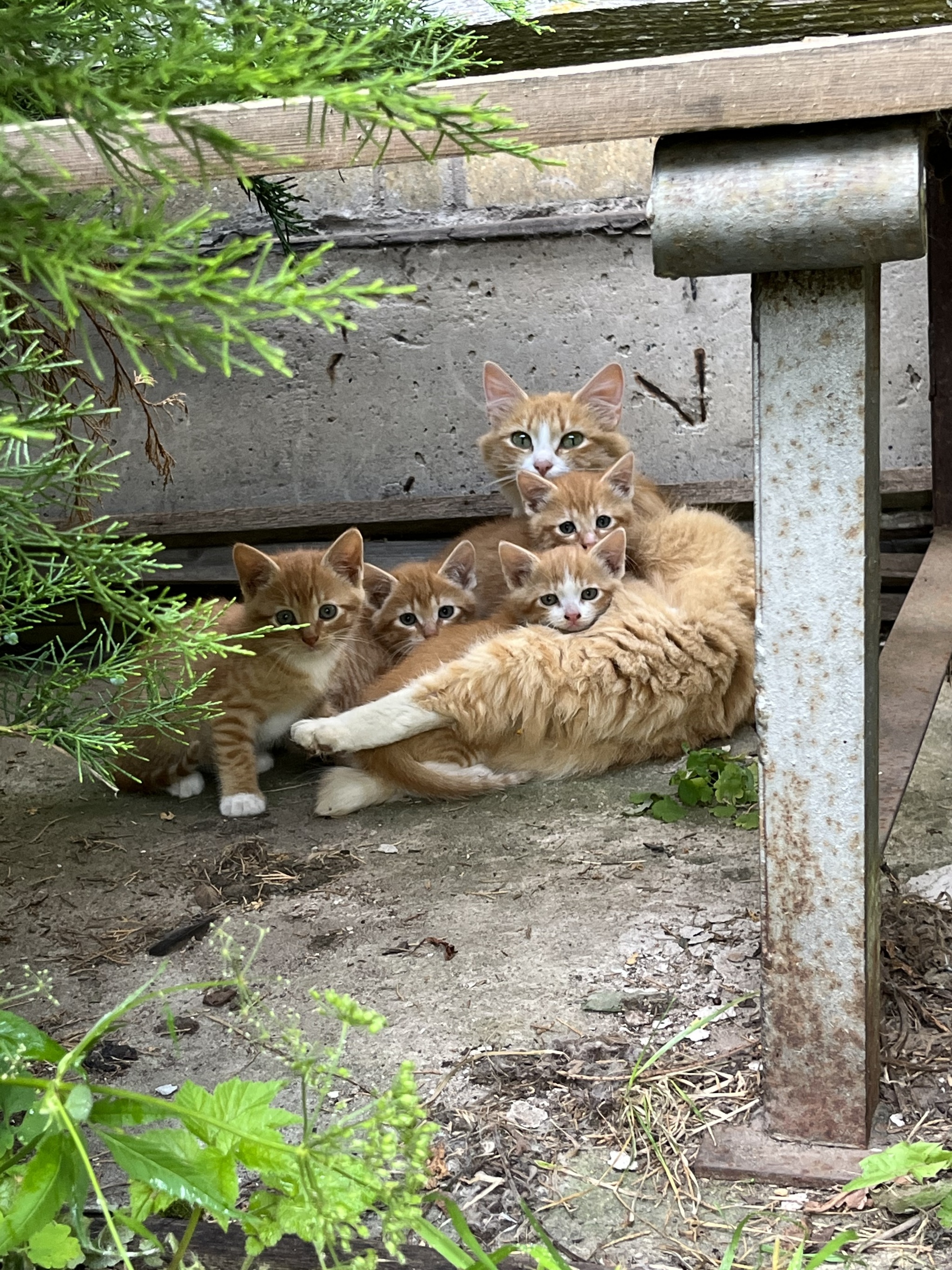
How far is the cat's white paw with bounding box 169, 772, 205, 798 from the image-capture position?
2965mm

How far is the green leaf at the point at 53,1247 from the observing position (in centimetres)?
113

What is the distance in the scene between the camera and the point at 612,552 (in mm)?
3098

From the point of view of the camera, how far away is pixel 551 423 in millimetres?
3455

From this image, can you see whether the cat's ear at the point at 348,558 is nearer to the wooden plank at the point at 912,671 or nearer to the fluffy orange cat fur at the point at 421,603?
the fluffy orange cat fur at the point at 421,603

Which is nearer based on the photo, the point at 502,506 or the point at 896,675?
the point at 896,675

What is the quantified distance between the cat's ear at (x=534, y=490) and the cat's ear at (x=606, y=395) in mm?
290

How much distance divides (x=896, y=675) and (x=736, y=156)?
1434 mm

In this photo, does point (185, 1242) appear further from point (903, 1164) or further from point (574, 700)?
point (574, 700)

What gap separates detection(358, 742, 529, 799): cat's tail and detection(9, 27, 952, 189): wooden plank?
1.70 m

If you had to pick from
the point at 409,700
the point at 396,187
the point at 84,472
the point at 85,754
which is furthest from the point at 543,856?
the point at 396,187

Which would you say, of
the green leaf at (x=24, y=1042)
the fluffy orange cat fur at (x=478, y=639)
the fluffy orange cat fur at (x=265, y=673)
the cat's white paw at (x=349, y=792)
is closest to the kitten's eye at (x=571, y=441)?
the fluffy orange cat fur at (x=478, y=639)

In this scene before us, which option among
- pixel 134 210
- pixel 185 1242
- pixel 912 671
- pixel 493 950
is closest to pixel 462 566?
pixel 912 671

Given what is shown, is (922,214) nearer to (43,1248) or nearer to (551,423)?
(43,1248)

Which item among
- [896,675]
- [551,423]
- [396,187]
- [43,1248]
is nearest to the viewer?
[43,1248]
